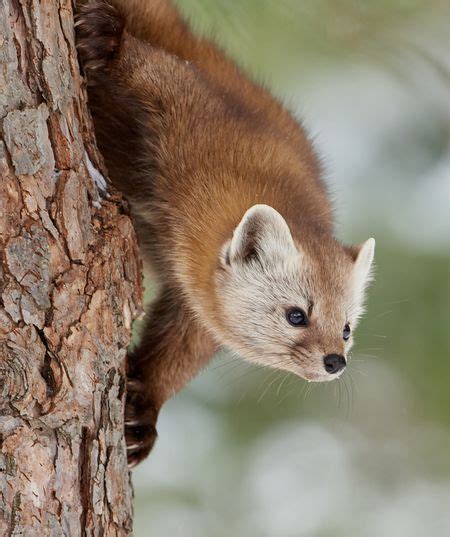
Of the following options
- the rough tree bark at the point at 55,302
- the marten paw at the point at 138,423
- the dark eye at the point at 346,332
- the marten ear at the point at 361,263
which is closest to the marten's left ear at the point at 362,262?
the marten ear at the point at 361,263

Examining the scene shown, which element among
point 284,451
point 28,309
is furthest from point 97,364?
point 284,451

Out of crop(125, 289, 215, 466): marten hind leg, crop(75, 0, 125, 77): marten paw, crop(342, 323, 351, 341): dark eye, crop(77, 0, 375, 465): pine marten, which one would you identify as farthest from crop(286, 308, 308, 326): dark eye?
crop(75, 0, 125, 77): marten paw

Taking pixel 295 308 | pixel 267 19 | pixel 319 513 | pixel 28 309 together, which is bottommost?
pixel 319 513

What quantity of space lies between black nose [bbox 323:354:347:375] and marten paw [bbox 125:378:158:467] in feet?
4.12

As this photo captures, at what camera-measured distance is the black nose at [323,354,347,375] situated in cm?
511

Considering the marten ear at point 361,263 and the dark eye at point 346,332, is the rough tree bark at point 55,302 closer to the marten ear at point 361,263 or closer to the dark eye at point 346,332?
the dark eye at point 346,332

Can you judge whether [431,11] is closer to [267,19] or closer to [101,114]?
[267,19]

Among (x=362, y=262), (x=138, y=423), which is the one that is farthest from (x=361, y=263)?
(x=138, y=423)

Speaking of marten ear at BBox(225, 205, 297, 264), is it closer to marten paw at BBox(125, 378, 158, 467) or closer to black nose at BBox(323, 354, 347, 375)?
black nose at BBox(323, 354, 347, 375)

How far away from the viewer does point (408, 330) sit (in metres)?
6.86

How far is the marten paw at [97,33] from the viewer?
4.92 m

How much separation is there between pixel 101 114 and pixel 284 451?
A: 152 inches

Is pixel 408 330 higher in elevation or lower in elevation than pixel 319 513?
higher

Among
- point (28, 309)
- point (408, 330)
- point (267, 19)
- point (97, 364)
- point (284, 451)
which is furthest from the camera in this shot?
point (284, 451)
